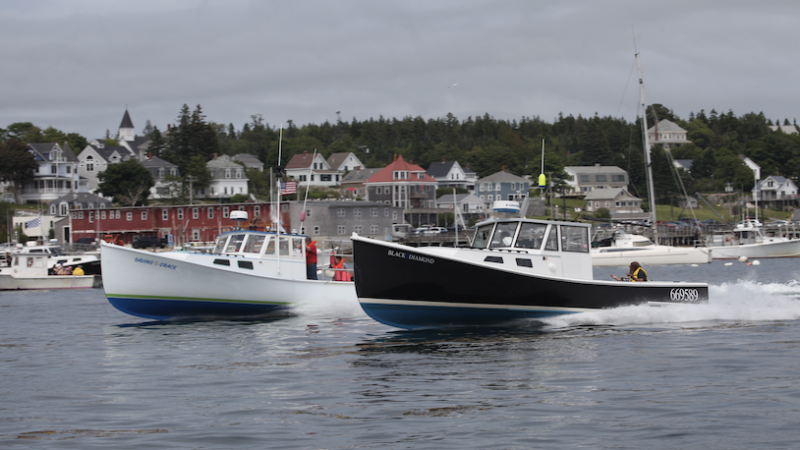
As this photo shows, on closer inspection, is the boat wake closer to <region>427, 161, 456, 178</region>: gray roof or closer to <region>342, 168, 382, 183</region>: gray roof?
<region>342, 168, 382, 183</region>: gray roof

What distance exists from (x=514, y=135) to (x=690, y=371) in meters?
161

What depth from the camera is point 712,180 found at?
14012 centimetres

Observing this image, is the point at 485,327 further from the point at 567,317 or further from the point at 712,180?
the point at 712,180

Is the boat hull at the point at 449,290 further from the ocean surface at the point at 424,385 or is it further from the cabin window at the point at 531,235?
the cabin window at the point at 531,235

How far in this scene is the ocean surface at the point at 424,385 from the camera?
391 inches

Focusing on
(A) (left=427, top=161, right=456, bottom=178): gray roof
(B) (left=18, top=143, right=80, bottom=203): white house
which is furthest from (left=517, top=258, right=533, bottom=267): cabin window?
(A) (left=427, top=161, right=456, bottom=178): gray roof

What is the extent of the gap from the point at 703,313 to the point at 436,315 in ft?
24.7

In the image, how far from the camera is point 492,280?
1839 centimetres

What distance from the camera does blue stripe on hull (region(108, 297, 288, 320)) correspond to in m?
23.2

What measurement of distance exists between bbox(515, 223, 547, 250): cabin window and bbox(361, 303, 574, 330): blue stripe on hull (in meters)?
1.71

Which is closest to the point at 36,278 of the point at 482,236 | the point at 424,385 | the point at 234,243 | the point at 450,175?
the point at 234,243

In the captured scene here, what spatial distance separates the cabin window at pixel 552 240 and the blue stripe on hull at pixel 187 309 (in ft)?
30.0

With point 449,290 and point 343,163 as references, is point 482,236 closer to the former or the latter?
point 449,290

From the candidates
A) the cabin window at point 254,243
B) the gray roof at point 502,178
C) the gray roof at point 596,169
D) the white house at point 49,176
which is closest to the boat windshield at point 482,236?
the cabin window at point 254,243
